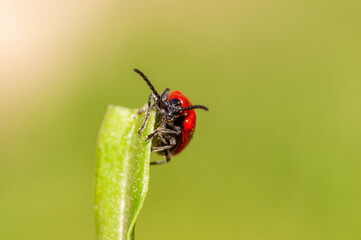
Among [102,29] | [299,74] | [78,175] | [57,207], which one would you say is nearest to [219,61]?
[299,74]

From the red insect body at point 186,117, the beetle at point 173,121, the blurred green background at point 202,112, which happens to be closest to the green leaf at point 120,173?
the beetle at point 173,121

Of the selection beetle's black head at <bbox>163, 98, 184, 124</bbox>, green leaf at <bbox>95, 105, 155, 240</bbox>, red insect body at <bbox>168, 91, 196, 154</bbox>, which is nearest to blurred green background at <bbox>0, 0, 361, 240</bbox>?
red insect body at <bbox>168, 91, 196, 154</bbox>

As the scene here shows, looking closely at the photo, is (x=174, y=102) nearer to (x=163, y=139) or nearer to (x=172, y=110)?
(x=172, y=110)

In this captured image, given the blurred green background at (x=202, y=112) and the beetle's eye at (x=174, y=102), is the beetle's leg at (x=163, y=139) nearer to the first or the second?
the beetle's eye at (x=174, y=102)

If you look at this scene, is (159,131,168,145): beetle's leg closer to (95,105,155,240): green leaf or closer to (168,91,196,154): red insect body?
(168,91,196,154): red insect body

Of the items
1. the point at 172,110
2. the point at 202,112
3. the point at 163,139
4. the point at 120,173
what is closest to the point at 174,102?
the point at 172,110

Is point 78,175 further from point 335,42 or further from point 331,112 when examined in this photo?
point 335,42
